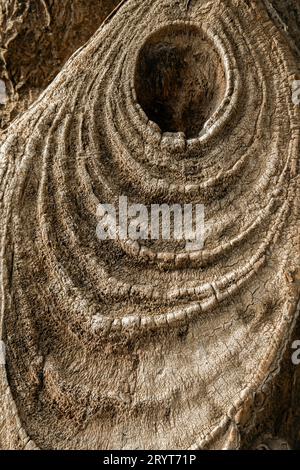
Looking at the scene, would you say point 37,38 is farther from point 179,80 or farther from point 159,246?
point 159,246

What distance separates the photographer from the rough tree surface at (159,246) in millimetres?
1029

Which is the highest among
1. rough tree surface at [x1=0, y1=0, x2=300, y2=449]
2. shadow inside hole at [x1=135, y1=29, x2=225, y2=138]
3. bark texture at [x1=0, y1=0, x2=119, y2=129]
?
bark texture at [x1=0, y1=0, x2=119, y2=129]

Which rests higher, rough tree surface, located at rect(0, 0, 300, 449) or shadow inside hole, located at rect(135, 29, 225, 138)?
shadow inside hole, located at rect(135, 29, 225, 138)

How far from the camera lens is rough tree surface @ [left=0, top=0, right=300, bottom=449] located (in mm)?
1029

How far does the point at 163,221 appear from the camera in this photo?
117cm

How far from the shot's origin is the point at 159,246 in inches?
45.0

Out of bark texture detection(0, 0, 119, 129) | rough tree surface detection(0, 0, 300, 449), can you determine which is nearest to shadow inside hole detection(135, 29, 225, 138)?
rough tree surface detection(0, 0, 300, 449)

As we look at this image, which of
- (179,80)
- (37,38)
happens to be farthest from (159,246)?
Answer: (37,38)

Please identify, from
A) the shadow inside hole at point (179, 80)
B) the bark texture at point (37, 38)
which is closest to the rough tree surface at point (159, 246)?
the shadow inside hole at point (179, 80)

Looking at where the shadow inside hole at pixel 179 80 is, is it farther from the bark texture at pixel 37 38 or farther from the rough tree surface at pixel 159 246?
the bark texture at pixel 37 38

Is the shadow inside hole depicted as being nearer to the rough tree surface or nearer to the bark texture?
the rough tree surface

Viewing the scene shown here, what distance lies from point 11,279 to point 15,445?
276mm
